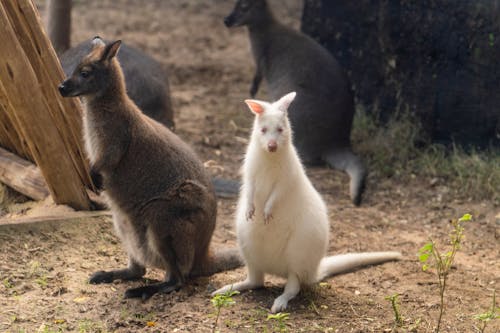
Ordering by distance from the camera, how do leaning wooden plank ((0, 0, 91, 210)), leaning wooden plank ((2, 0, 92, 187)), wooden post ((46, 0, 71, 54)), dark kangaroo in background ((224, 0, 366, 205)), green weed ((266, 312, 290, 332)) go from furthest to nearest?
dark kangaroo in background ((224, 0, 366, 205)) < wooden post ((46, 0, 71, 54)) < leaning wooden plank ((2, 0, 92, 187)) < leaning wooden plank ((0, 0, 91, 210)) < green weed ((266, 312, 290, 332))

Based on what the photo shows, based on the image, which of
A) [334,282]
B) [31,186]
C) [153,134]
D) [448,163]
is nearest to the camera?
[153,134]

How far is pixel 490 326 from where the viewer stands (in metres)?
4.04

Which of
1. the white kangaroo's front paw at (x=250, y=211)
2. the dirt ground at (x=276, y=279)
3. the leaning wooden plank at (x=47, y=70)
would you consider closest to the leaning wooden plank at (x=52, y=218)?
the dirt ground at (x=276, y=279)

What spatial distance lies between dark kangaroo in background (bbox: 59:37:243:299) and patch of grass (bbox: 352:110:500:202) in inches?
114

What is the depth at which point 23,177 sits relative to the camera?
214 inches

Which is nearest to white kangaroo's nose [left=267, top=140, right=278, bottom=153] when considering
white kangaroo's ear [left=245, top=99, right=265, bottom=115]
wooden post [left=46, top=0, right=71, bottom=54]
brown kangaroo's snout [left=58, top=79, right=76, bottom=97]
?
white kangaroo's ear [left=245, top=99, right=265, bottom=115]

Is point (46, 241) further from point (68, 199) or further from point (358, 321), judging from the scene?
point (358, 321)

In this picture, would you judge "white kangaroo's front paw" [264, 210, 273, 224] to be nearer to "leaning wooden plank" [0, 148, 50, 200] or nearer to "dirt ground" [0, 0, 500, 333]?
"dirt ground" [0, 0, 500, 333]

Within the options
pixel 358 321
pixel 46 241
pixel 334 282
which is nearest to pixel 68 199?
pixel 46 241

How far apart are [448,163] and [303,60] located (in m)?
1.80

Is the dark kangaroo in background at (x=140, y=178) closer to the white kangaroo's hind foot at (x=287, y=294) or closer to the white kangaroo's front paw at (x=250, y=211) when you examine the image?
the white kangaroo's front paw at (x=250, y=211)

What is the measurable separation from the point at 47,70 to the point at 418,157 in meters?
3.73

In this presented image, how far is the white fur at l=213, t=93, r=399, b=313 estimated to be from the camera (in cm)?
404

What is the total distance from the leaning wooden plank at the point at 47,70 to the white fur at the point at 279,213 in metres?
1.33
